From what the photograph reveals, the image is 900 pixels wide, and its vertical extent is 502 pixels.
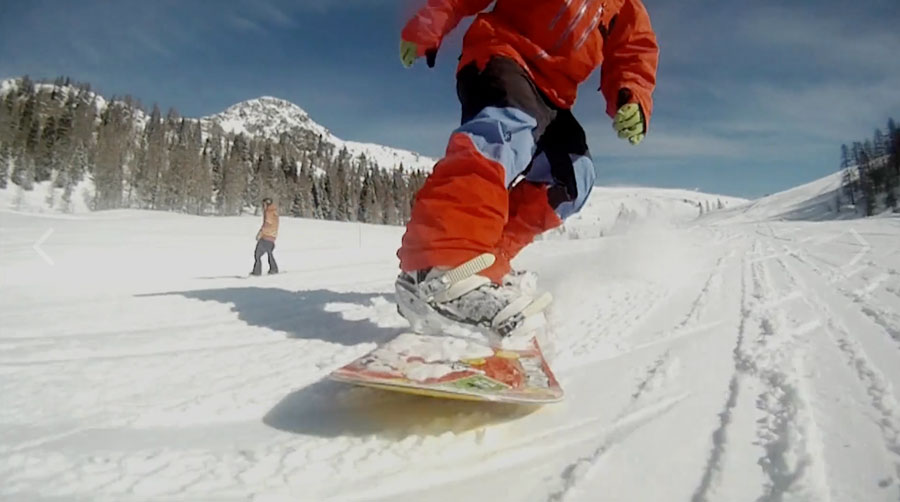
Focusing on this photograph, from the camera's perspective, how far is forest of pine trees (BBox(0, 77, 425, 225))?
157 ft

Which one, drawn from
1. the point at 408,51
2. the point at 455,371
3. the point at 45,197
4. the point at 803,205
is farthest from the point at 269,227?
the point at 803,205

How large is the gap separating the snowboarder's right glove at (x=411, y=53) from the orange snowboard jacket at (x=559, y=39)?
2cm

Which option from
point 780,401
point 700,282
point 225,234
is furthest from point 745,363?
point 225,234

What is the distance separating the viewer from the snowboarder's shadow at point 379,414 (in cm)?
94

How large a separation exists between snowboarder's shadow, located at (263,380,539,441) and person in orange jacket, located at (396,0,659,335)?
Result: 430 mm

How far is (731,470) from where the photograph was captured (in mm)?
762

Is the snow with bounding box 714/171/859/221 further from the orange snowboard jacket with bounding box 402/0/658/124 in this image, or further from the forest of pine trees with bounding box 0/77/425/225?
the orange snowboard jacket with bounding box 402/0/658/124

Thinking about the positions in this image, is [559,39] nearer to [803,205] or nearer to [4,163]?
[4,163]

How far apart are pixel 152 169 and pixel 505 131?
62.0 metres

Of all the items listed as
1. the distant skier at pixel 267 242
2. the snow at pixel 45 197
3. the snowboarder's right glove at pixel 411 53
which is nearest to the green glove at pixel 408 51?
the snowboarder's right glove at pixel 411 53

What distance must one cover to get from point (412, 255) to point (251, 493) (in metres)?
0.88

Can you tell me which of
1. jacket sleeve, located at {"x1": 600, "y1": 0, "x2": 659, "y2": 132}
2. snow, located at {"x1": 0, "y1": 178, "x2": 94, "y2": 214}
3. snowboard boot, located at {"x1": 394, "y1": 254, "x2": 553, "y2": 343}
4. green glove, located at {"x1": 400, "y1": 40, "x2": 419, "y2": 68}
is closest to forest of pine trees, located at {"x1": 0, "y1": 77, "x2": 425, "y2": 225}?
snow, located at {"x1": 0, "y1": 178, "x2": 94, "y2": 214}

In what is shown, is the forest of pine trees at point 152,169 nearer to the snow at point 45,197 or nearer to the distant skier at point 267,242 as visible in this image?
the snow at point 45,197

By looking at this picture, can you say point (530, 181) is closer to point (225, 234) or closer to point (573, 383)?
point (573, 383)
